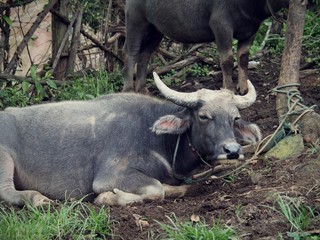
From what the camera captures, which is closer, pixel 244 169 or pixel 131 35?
pixel 244 169

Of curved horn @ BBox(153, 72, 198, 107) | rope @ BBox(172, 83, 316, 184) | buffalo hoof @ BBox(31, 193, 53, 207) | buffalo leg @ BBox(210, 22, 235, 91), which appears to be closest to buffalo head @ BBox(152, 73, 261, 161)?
curved horn @ BBox(153, 72, 198, 107)

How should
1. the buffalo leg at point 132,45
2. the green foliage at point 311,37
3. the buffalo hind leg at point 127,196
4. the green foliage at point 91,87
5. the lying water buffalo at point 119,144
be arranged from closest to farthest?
the buffalo hind leg at point 127,196 < the lying water buffalo at point 119,144 < the green foliage at point 91,87 < the buffalo leg at point 132,45 < the green foliage at point 311,37

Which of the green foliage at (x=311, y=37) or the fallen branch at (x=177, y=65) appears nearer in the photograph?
the green foliage at (x=311, y=37)

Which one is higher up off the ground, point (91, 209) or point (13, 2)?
point (13, 2)

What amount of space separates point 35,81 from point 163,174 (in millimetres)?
2664

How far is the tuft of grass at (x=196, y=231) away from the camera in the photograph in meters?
5.55

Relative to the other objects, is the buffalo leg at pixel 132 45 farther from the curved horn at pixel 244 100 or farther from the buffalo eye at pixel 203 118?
the buffalo eye at pixel 203 118

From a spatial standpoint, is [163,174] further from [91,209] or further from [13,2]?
[13,2]

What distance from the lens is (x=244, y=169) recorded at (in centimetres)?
751

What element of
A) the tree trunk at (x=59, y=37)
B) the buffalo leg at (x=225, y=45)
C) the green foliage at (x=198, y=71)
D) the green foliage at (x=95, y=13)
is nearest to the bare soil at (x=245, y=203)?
the buffalo leg at (x=225, y=45)

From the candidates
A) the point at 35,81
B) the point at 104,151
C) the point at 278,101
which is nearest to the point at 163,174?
the point at 104,151

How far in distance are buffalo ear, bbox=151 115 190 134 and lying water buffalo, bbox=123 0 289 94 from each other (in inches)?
94.5

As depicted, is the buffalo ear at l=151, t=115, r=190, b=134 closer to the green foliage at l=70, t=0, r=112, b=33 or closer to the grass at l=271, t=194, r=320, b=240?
the grass at l=271, t=194, r=320, b=240

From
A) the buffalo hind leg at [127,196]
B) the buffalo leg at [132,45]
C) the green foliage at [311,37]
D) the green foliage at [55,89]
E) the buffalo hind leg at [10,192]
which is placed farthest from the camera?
the green foliage at [311,37]
